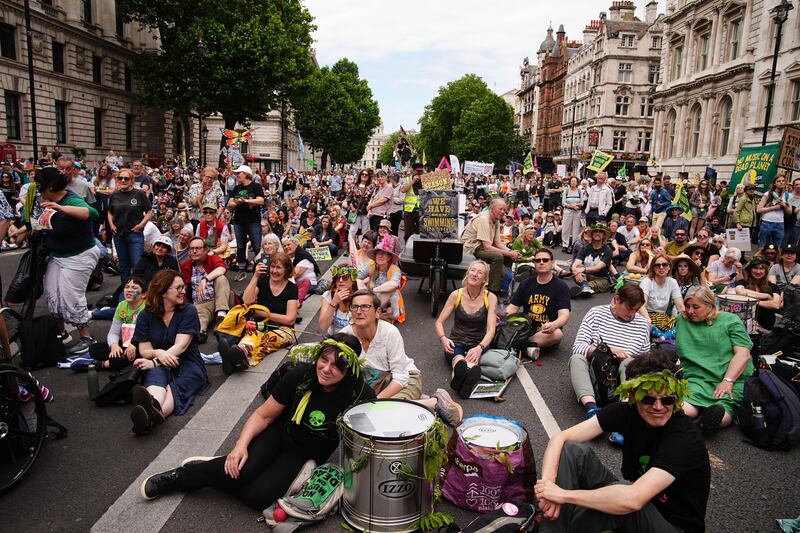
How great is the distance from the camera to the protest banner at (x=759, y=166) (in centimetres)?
1506

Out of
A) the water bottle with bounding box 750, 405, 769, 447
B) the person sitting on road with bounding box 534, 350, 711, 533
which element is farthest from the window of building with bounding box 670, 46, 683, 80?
the person sitting on road with bounding box 534, 350, 711, 533

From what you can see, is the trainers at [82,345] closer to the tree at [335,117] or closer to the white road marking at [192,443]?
the white road marking at [192,443]

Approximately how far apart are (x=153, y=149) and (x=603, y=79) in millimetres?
49321

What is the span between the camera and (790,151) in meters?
14.8

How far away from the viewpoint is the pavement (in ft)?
11.7

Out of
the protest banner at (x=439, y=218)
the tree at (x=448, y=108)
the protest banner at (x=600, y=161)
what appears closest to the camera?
the protest banner at (x=439, y=218)

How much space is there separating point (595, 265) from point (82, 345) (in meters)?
8.57

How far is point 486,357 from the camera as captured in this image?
20.1 feet

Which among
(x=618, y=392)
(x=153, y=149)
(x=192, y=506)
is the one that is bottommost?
(x=192, y=506)

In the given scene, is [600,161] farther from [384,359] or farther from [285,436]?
[285,436]

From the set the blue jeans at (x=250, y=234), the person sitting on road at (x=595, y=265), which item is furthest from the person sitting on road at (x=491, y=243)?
the blue jeans at (x=250, y=234)

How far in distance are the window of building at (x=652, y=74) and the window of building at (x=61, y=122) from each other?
57919 mm

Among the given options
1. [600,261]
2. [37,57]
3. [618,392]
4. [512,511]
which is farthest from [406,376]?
[37,57]

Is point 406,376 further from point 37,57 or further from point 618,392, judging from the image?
point 37,57
